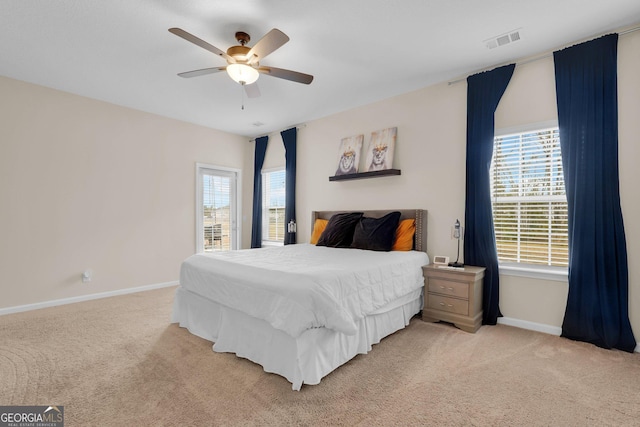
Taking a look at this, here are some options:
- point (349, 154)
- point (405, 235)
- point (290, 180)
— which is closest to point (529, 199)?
point (405, 235)

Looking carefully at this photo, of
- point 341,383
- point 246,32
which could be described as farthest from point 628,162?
point 246,32

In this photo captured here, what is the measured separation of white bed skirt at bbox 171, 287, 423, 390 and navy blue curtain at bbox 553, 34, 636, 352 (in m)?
1.47

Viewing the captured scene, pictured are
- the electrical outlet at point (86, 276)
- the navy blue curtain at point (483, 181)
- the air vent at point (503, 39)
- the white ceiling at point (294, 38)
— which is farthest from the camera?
the electrical outlet at point (86, 276)

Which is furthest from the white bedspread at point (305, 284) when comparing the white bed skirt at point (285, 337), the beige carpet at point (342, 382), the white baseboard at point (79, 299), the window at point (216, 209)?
the window at point (216, 209)

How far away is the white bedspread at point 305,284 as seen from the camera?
1.94 metres

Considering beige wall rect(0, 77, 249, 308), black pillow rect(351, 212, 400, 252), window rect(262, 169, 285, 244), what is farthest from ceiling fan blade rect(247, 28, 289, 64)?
window rect(262, 169, 285, 244)

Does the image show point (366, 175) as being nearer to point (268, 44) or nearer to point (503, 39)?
point (503, 39)

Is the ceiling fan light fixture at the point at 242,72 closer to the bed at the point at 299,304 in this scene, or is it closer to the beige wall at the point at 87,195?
the bed at the point at 299,304

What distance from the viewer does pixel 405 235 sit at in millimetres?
3605

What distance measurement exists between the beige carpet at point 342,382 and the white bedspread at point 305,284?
0.42 metres

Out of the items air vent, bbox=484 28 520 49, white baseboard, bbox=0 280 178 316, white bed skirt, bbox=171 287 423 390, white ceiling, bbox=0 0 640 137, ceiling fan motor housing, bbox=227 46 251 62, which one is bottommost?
white baseboard, bbox=0 280 178 316

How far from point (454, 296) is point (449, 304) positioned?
0.10 metres

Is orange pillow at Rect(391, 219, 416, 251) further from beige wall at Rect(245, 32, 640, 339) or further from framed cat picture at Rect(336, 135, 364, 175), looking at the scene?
framed cat picture at Rect(336, 135, 364, 175)

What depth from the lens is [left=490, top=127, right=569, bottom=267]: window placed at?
2.87 meters
